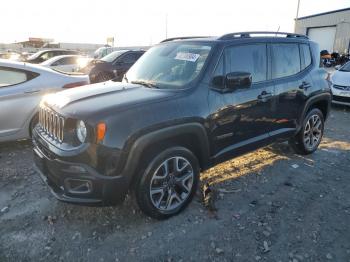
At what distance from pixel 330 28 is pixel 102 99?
35.5 metres

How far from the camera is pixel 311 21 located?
116 ft

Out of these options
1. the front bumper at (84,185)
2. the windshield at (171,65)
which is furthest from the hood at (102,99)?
the front bumper at (84,185)

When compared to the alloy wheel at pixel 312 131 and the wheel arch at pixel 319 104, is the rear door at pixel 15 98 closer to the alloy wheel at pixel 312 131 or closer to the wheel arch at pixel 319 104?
the wheel arch at pixel 319 104

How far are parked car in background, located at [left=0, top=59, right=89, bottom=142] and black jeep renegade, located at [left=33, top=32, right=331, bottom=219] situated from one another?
153 cm

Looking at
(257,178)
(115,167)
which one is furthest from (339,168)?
(115,167)

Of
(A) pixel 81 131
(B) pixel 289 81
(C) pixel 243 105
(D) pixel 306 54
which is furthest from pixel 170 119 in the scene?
(D) pixel 306 54

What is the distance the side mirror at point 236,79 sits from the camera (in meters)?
3.58

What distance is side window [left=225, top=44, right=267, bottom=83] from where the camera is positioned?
390 cm

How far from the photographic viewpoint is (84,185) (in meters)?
3.13

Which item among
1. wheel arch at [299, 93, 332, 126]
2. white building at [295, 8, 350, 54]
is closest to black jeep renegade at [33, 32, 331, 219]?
wheel arch at [299, 93, 332, 126]

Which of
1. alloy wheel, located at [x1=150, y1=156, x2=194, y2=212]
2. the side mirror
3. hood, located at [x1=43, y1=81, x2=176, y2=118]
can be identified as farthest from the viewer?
the side mirror

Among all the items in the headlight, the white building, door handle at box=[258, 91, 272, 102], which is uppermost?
the white building

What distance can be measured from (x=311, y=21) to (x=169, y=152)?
37.1 meters

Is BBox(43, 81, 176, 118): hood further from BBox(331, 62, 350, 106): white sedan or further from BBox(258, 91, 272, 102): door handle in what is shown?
BBox(331, 62, 350, 106): white sedan
